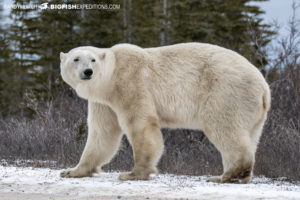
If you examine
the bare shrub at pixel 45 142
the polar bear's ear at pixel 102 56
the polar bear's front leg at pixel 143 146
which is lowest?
the bare shrub at pixel 45 142

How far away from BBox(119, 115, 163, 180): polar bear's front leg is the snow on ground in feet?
0.43

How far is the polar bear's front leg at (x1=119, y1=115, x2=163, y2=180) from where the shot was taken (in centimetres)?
472

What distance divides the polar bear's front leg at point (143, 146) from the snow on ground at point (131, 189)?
0.13 m

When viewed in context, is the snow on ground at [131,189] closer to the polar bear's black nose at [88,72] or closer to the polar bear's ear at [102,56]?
the polar bear's black nose at [88,72]

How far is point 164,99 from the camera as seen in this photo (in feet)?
16.5

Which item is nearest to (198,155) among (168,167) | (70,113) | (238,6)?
(168,167)

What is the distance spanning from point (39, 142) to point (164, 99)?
3068 millimetres

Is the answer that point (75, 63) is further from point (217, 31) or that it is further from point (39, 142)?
point (217, 31)

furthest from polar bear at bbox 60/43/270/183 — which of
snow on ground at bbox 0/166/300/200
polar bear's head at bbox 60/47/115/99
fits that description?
snow on ground at bbox 0/166/300/200

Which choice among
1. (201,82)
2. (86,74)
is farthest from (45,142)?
(201,82)

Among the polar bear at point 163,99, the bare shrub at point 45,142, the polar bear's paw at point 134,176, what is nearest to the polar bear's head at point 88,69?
the polar bear at point 163,99

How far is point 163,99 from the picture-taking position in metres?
5.04

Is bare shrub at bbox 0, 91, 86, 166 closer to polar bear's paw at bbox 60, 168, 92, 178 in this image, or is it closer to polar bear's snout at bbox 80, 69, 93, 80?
polar bear's paw at bbox 60, 168, 92, 178

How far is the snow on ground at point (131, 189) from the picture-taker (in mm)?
3885
